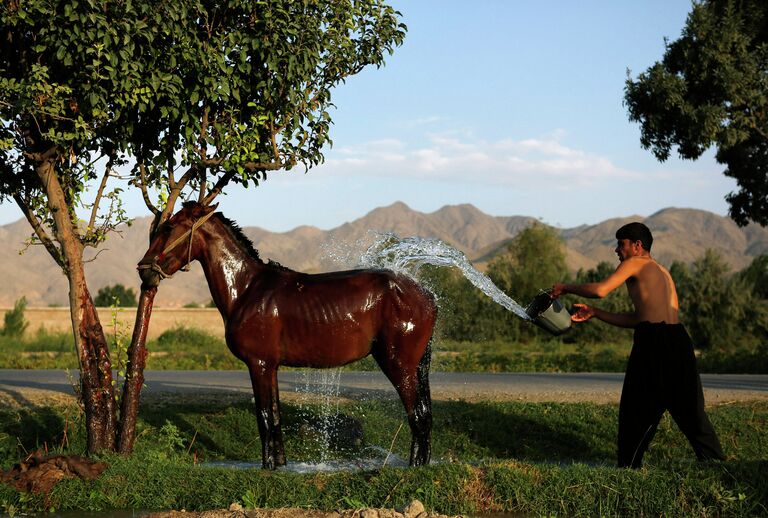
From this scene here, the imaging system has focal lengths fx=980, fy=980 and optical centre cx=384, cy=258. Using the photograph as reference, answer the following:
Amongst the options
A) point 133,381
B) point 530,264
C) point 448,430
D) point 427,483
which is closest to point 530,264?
point 530,264

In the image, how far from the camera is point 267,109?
32.4 feet

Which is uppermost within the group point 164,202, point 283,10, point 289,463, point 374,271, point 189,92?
point 283,10

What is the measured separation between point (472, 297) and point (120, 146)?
27.0 m

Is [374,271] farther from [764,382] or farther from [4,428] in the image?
[764,382]

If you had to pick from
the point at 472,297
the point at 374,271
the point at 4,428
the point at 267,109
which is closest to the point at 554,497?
the point at 374,271

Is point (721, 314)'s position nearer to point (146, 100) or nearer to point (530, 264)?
point (530, 264)

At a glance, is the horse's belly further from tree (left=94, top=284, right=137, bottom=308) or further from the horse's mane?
tree (left=94, top=284, right=137, bottom=308)

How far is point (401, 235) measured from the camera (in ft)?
291

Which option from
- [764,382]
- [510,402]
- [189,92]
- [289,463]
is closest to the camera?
[189,92]

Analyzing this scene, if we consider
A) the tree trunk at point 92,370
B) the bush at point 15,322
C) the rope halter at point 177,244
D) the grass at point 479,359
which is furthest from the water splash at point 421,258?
the bush at point 15,322

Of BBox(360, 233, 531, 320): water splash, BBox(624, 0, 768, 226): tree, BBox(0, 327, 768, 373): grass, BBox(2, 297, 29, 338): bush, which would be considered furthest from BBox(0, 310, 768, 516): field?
BBox(2, 297, 29, 338): bush

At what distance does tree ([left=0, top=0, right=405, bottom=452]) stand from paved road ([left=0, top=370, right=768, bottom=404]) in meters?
3.41

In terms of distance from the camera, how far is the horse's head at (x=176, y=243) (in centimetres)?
905

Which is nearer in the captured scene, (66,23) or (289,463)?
(66,23)
